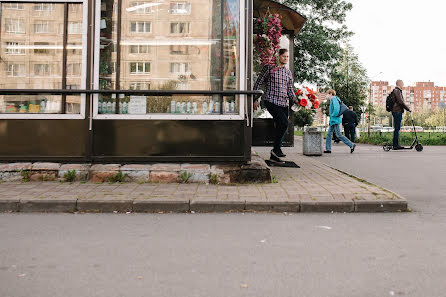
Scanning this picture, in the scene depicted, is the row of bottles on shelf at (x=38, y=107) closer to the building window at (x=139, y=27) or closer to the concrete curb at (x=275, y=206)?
the building window at (x=139, y=27)

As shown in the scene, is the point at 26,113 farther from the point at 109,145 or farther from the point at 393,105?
the point at 393,105

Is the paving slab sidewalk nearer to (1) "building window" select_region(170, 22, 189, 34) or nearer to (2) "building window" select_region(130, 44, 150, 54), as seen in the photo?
(2) "building window" select_region(130, 44, 150, 54)

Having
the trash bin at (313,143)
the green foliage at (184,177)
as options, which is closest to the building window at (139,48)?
the green foliage at (184,177)

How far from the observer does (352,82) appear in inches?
1811

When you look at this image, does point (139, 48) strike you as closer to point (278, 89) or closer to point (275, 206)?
point (278, 89)

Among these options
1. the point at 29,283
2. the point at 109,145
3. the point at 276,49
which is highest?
the point at 276,49

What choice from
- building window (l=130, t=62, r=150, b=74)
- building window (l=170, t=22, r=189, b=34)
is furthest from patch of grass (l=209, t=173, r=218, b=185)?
building window (l=170, t=22, r=189, b=34)

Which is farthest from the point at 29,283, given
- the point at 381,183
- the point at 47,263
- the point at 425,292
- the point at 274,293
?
the point at 381,183

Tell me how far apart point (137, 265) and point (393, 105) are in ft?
44.6

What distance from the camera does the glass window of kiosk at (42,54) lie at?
26.3 ft

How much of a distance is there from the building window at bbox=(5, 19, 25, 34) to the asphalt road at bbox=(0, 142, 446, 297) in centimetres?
402

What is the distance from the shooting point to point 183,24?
8.30 m

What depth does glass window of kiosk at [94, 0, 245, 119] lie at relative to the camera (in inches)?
317

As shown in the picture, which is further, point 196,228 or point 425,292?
point 196,228
